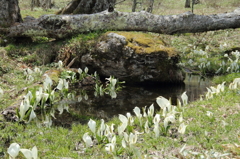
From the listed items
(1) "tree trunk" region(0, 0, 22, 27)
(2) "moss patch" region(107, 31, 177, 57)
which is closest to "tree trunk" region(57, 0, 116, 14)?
(1) "tree trunk" region(0, 0, 22, 27)

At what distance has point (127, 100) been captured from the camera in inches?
304

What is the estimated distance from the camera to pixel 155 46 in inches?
360

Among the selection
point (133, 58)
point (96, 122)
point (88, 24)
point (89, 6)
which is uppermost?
point (89, 6)

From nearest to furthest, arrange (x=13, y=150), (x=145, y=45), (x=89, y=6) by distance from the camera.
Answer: (x=13, y=150) < (x=145, y=45) < (x=89, y=6)

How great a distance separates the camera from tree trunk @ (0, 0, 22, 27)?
10.3m

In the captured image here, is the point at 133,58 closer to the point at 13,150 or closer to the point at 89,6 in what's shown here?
the point at 89,6

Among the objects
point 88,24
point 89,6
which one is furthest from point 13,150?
point 89,6

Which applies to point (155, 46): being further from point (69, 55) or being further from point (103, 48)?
point (69, 55)

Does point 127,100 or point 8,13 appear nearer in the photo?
point 127,100

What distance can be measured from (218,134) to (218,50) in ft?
33.3

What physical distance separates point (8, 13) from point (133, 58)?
229 inches

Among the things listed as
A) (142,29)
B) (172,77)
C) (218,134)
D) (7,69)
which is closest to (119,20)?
(142,29)

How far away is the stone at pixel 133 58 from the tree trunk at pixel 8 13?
12.3ft

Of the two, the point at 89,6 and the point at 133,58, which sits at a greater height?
the point at 89,6
